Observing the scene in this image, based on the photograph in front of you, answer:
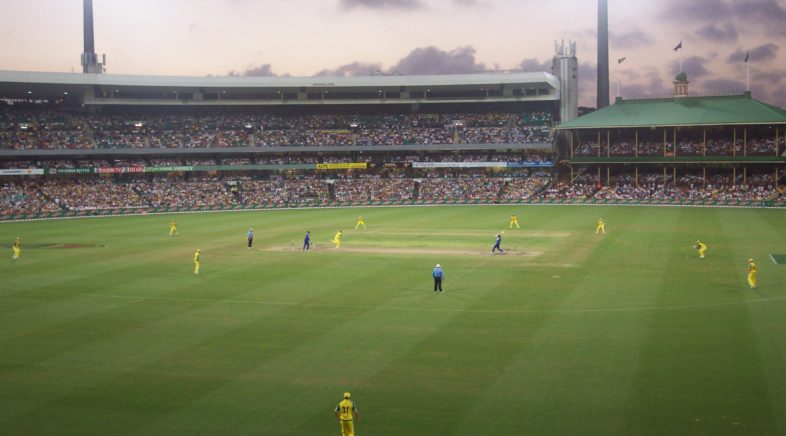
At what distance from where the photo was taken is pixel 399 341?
74.0 feet

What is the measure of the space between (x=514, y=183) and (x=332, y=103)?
2707cm

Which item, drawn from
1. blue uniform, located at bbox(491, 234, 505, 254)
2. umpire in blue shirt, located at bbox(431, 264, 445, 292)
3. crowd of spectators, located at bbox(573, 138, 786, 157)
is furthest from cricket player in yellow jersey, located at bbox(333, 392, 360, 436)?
crowd of spectators, located at bbox(573, 138, 786, 157)

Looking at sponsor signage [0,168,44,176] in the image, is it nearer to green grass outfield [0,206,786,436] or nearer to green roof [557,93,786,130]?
green grass outfield [0,206,786,436]

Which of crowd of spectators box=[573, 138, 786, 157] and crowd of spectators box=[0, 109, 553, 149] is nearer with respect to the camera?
crowd of spectators box=[573, 138, 786, 157]

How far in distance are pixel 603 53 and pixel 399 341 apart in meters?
89.0

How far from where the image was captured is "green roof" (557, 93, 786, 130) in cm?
8462

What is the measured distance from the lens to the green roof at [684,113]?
84625 millimetres

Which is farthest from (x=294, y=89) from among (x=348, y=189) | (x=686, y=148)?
(x=686, y=148)

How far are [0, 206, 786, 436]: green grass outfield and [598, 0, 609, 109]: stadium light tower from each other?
205 feet

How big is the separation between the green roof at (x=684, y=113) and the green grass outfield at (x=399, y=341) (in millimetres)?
44694

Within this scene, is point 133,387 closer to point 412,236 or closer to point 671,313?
point 671,313

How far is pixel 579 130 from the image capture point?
324 feet

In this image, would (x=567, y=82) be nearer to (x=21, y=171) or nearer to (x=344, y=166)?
(x=344, y=166)

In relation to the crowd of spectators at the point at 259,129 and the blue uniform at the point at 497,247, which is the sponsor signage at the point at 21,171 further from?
the blue uniform at the point at 497,247
